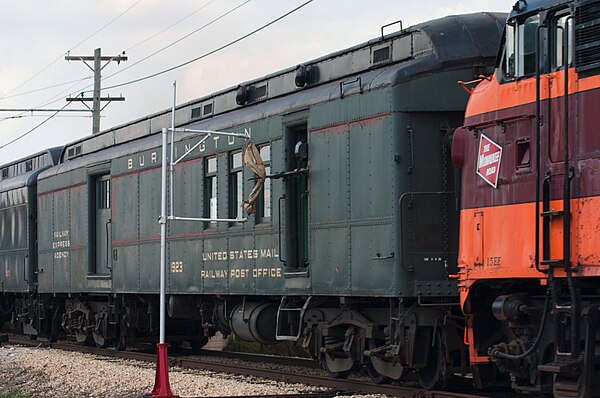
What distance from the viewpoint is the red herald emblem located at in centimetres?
1048

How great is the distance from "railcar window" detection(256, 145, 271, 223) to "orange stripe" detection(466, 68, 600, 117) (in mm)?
5259

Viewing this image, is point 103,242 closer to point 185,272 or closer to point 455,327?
point 185,272

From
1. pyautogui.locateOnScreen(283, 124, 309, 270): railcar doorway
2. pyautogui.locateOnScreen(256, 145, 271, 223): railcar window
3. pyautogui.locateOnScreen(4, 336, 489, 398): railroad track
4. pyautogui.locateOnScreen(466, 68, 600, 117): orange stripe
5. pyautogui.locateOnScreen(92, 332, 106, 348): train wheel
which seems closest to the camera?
pyautogui.locateOnScreen(466, 68, 600, 117): orange stripe

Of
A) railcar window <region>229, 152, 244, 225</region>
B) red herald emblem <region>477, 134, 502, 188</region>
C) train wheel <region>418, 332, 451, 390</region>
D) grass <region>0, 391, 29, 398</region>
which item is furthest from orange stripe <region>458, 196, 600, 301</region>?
grass <region>0, 391, 29, 398</region>

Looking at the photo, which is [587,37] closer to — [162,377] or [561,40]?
[561,40]

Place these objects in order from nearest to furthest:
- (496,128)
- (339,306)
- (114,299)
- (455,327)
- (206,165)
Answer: (496,128)
(455,327)
(339,306)
(206,165)
(114,299)

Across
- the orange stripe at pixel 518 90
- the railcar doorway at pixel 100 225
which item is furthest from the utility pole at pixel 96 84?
the orange stripe at pixel 518 90

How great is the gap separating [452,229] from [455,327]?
1153 mm

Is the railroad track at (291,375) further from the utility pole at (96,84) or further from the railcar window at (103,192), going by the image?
the utility pole at (96,84)

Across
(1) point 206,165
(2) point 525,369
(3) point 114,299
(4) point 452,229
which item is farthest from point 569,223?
(3) point 114,299

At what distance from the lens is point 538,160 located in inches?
384

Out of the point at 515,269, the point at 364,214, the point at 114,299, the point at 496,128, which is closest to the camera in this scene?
the point at 515,269

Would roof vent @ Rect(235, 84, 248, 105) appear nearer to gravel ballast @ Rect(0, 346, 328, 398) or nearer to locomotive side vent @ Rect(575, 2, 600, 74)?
gravel ballast @ Rect(0, 346, 328, 398)

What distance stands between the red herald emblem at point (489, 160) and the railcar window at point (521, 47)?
723 mm
